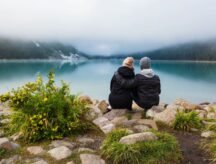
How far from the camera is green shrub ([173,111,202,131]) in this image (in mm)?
8625

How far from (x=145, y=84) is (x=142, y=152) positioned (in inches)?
156

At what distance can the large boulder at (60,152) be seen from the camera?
636 centimetres

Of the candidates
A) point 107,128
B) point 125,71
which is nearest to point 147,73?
point 125,71

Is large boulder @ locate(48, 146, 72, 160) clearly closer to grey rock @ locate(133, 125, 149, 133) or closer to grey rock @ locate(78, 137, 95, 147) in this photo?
grey rock @ locate(78, 137, 95, 147)

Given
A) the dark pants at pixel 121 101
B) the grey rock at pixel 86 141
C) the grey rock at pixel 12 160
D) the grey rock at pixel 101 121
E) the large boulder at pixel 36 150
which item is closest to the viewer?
the grey rock at pixel 12 160

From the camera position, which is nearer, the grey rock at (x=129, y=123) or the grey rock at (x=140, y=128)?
the grey rock at (x=140, y=128)

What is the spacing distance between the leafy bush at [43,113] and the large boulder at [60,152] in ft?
2.64

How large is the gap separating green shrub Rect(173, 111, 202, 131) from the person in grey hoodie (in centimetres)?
134

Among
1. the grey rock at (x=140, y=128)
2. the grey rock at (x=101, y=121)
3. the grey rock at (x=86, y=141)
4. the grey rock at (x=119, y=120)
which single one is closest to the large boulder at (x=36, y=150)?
the grey rock at (x=86, y=141)

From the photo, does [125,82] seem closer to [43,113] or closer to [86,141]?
[86,141]

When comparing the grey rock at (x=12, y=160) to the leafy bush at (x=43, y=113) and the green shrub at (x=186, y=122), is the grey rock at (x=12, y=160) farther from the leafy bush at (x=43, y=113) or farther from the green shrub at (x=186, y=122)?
the green shrub at (x=186, y=122)

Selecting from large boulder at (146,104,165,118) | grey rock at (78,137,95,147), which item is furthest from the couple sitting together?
grey rock at (78,137,95,147)

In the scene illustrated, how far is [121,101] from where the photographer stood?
10164 millimetres

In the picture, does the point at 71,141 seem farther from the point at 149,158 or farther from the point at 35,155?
the point at 149,158
